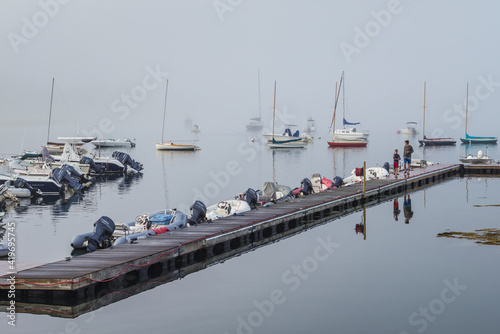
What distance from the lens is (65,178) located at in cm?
5116

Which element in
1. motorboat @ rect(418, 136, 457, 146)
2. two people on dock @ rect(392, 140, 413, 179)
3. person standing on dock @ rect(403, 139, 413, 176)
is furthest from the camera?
motorboat @ rect(418, 136, 457, 146)

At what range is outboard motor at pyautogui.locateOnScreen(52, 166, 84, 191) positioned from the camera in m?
50.6

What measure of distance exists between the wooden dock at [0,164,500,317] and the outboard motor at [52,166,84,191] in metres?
22.6

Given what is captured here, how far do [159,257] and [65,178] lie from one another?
106 feet

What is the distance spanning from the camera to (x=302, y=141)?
12175 centimetres

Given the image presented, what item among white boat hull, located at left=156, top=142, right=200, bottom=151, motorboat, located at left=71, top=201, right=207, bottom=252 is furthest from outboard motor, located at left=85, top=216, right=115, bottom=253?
white boat hull, located at left=156, top=142, right=200, bottom=151

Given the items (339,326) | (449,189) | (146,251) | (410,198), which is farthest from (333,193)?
(339,326)

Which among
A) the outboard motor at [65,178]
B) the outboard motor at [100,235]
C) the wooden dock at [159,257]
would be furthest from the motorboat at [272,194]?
the outboard motor at [65,178]

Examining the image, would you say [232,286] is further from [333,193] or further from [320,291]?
[333,193]

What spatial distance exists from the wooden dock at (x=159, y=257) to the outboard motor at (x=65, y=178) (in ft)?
74.1

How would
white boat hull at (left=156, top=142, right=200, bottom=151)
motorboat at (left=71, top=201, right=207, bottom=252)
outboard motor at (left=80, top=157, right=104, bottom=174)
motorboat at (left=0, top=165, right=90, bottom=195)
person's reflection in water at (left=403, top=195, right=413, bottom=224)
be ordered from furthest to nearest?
1. white boat hull at (left=156, top=142, right=200, bottom=151)
2. outboard motor at (left=80, top=157, right=104, bottom=174)
3. motorboat at (left=0, top=165, right=90, bottom=195)
4. person's reflection in water at (left=403, top=195, right=413, bottom=224)
5. motorboat at (left=71, top=201, right=207, bottom=252)

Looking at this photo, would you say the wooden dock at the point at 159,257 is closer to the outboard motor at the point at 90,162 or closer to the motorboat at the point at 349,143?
the outboard motor at the point at 90,162

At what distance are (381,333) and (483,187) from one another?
1449 inches

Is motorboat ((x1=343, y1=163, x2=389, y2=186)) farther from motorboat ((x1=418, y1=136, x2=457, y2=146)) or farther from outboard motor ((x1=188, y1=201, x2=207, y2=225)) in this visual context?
motorboat ((x1=418, y1=136, x2=457, y2=146))
